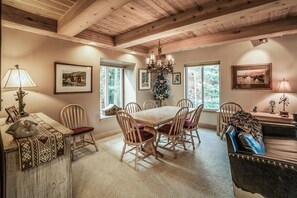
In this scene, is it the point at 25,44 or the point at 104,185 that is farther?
the point at 25,44

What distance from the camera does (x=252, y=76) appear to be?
160 inches

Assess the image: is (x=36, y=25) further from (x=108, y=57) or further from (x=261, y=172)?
(x=261, y=172)

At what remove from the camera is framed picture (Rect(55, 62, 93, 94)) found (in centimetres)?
315

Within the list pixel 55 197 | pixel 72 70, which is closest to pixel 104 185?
pixel 55 197

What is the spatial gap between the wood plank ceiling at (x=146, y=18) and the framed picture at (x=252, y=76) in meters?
1.03

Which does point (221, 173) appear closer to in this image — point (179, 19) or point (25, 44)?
point (179, 19)

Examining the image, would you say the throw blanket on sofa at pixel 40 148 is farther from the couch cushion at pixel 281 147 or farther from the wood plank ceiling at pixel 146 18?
the couch cushion at pixel 281 147

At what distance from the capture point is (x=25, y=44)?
2.71 meters

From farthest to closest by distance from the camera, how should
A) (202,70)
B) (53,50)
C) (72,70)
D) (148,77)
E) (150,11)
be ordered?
1. (148,77)
2. (202,70)
3. (72,70)
4. (53,50)
5. (150,11)

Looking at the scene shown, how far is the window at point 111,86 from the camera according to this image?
177 inches

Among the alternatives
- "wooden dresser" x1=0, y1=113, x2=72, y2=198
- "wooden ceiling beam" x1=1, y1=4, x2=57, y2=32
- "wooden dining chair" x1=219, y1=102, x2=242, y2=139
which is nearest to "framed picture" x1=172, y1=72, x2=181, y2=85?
"wooden dining chair" x1=219, y1=102, x2=242, y2=139

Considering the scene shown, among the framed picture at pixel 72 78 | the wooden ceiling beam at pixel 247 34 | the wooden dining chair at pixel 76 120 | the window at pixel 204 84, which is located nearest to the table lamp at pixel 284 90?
the wooden ceiling beam at pixel 247 34

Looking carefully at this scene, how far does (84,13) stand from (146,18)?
114 centimetres

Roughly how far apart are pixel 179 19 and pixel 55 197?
3.01 metres
